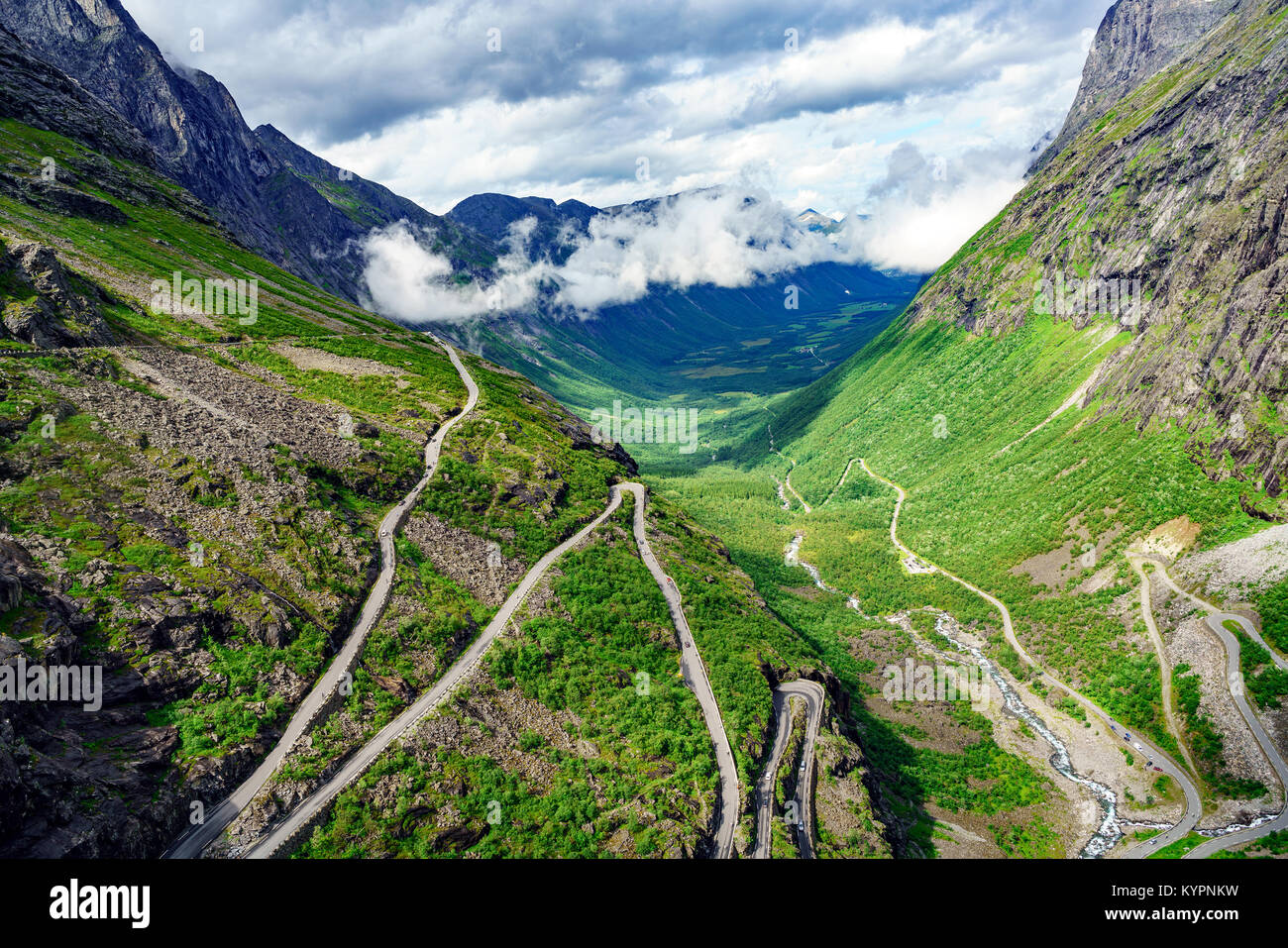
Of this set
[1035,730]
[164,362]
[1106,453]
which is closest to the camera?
[164,362]

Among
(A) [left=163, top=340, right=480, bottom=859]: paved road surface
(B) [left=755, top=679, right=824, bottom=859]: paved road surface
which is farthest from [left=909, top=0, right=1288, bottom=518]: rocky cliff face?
(A) [left=163, top=340, right=480, bottom=859]: paved road surface

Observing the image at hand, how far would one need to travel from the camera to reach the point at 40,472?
5303 cm

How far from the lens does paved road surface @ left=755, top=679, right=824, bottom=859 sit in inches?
1966

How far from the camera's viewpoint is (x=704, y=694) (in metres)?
63.0

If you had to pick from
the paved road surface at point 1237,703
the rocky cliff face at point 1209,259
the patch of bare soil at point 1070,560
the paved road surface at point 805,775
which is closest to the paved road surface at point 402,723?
the paved road surface at point 805,775

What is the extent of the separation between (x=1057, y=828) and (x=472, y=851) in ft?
220

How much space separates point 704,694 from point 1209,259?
15132 centimetres

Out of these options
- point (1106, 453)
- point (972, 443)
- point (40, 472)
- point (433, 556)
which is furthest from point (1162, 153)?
point (40, 472)

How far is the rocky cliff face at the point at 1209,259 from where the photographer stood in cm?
10631

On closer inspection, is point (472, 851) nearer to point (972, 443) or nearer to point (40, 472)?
point (40, 472)

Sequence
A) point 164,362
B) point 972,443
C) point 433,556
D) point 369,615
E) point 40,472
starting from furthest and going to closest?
1. point 972,443
2. point 164,362
3. point 433,556
4. point 369,615
5. point 40,472

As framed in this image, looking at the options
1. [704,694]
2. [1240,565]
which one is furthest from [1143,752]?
[704,694]

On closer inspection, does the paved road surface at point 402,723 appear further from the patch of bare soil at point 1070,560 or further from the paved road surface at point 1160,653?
the patch of bare soil at point 1070,560

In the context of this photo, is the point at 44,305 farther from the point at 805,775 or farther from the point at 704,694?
the point at 805,775
